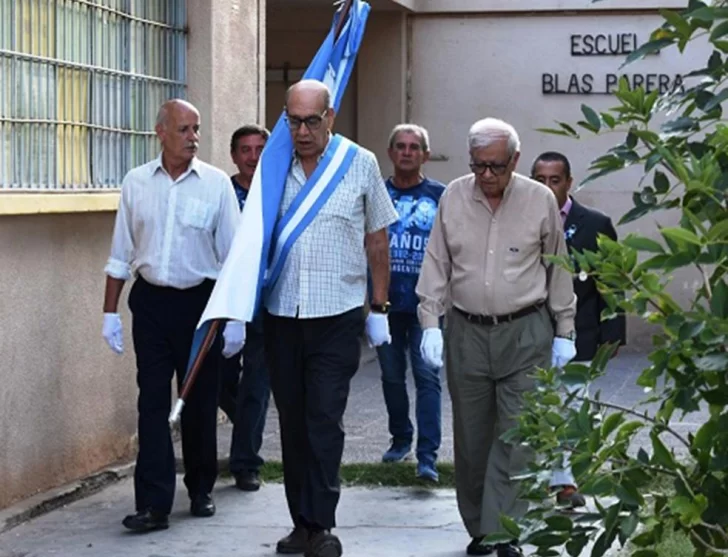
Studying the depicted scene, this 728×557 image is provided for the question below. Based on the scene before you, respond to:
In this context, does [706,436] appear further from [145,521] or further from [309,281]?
[145,521]

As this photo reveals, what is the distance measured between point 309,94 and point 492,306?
1.14m

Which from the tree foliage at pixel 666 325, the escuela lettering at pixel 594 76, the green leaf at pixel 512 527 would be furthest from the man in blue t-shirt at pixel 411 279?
the escuela lettering at pixel 594 76

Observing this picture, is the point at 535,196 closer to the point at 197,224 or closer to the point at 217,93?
the point at 197,224

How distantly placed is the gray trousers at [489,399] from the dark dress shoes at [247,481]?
65.9 inches

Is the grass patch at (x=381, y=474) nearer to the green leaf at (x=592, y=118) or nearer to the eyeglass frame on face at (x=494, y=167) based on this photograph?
the eyeglass frame on face at (x=494, y=167)

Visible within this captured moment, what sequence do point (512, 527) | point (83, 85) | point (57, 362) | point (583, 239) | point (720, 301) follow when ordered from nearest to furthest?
point (720, 301), point (512, 527), point (583, 239), point (57, 362), point (83, 85)

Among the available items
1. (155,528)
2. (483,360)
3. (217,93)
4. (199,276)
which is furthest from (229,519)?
(217,93)

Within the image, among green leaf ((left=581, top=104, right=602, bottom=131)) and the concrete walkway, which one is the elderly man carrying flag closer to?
the concrete walkway

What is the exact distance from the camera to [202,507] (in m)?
7.67

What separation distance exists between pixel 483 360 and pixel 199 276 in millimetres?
1462

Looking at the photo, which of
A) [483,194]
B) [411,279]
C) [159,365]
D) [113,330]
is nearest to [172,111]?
[113,330]

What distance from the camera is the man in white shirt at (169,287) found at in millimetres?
7395

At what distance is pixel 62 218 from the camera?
8.31m

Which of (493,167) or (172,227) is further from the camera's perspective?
(172,227)
